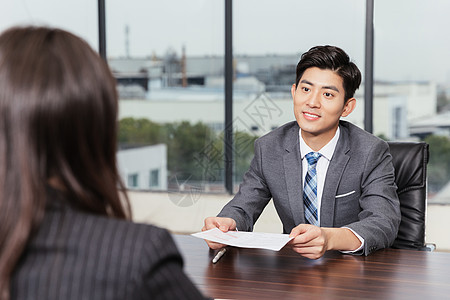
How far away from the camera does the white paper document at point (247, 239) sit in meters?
1.64

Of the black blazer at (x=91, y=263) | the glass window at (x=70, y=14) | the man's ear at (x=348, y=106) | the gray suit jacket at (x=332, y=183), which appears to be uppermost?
the glass window at (x=70, y=14)

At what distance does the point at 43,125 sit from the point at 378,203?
1501 millimetres

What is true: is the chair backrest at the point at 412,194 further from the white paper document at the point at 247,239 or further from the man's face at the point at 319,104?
the white paper document at the point at 247,239

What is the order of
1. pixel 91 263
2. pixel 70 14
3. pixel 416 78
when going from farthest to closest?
pixel 70 14
pixel 416 78
pixel 91 263

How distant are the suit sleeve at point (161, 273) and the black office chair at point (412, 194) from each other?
161 cm

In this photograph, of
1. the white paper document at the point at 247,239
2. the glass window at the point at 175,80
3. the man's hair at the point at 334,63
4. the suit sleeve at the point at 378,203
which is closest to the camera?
the white paper document at the point at 247,239

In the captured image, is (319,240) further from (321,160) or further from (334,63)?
(334,63)

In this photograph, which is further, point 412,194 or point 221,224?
point 412,194

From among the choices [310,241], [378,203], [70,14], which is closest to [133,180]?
[70,14]

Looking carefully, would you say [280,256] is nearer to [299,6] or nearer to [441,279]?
[441,279]

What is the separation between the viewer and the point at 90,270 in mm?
718

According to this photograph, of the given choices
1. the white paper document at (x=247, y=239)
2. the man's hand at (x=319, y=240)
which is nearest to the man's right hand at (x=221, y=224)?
the white paper document at (x=247, y=239)

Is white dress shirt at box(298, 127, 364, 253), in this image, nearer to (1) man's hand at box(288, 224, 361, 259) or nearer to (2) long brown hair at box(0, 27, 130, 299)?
(1) man's hand at box(288, 224, 361, 259)

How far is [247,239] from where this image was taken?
1729mm
